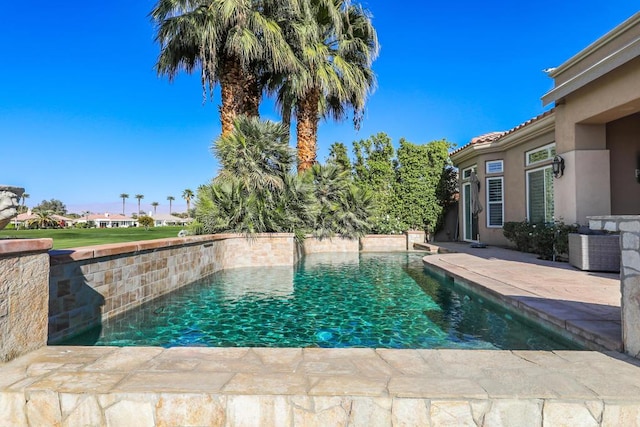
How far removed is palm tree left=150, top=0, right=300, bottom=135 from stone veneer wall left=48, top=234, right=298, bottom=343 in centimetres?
531

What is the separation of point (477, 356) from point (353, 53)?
557 inches

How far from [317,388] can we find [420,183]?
51.1 ft

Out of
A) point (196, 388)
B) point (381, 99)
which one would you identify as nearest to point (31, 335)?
point (196, 388)

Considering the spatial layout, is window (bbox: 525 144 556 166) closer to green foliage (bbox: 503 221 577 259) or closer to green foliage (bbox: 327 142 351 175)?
green foliage (bbox: 503 221 577 259)

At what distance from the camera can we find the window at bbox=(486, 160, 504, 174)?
13.2 meters

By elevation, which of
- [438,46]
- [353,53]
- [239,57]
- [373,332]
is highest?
[438,46]

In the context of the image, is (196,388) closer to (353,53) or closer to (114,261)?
(114,261)

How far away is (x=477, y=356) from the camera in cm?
282

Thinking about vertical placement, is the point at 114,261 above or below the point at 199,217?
below

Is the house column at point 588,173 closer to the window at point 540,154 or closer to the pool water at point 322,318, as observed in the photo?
the window at point 540,154

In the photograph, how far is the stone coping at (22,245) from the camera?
8.89 feet

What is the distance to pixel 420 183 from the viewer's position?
658 inches

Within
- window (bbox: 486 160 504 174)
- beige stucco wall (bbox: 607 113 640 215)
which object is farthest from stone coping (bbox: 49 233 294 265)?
window (bbox: 486 160 504 174)

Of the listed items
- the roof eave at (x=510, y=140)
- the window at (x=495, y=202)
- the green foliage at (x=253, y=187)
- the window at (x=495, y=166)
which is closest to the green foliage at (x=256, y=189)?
the green foliage at (x=253, y=187)
